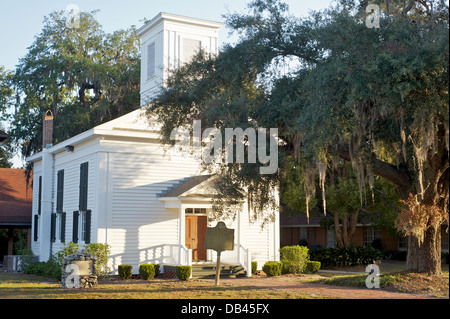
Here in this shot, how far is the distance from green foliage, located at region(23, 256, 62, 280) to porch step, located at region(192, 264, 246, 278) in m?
4.95

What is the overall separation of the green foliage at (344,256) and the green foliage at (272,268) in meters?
6.10

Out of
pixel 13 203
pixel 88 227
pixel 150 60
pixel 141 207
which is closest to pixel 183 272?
pixel 141 207

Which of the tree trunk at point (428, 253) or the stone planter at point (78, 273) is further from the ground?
the tree trunk at point (428, 253)

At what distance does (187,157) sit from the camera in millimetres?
22797

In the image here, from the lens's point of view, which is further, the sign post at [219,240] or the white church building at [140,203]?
the white church building at [140,203]

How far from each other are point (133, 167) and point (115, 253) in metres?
3.31

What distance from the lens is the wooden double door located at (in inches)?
888

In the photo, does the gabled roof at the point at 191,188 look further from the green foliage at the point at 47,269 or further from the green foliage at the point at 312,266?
the green foliage at the point at 312,266

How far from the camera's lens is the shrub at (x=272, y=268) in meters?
21.8

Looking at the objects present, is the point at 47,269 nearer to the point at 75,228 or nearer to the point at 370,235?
the point at 75,228

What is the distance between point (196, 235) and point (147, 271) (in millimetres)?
3433

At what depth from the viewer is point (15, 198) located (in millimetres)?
32281

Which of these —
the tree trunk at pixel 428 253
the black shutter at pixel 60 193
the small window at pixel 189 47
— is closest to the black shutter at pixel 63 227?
the black shutter at pixel 60 193

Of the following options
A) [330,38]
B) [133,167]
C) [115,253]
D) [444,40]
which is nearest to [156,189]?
[133,167]
